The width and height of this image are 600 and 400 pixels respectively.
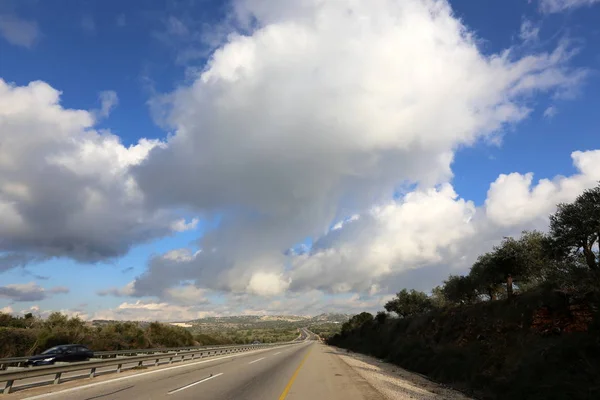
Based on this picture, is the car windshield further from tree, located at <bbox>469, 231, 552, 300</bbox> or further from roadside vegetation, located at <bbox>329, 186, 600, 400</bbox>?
tree, located at <bbox>469, 231, 552, 300</bbox>

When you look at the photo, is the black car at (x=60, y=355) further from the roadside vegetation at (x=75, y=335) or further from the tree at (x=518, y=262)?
the tree at (x=518, y=262)

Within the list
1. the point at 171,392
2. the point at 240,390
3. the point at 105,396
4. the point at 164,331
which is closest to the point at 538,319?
the point at 240,390

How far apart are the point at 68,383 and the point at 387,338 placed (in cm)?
3807

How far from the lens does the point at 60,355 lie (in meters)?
22.7

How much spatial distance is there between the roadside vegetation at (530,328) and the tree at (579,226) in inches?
2.1

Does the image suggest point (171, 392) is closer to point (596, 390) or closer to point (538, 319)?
point (596, 390)

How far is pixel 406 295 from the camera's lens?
268ft

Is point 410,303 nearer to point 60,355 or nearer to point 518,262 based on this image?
point 518,262

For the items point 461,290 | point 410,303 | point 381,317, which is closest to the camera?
point 461,290

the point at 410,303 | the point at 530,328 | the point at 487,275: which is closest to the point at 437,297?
the point at 410,303

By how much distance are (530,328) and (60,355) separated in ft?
87.0

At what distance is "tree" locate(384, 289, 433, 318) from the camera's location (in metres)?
77.9

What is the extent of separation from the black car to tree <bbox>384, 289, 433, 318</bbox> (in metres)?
64.8

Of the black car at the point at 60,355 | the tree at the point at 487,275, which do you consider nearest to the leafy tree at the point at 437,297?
the tree at the point at 487,275
